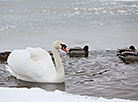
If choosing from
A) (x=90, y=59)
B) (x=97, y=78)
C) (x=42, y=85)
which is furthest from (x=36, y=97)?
(x=90, y=59)

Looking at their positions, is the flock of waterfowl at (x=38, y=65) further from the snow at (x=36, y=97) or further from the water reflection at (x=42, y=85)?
the snow at (x=36, y=97)

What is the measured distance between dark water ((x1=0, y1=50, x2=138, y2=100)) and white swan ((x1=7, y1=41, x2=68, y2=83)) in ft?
0.52

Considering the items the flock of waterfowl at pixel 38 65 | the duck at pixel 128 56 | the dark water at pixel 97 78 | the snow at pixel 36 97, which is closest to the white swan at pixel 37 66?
the flock of waterfowl at pixel 38 65

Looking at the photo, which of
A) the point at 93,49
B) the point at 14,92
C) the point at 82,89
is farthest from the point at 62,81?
the point at 93,49

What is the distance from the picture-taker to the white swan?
6.85 metres

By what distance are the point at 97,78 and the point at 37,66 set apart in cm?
141

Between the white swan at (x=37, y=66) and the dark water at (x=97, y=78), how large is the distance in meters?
0.16

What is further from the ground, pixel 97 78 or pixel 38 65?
pixel 38 65

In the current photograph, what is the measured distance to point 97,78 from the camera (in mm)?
6902

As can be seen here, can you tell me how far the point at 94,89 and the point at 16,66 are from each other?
2206 mm

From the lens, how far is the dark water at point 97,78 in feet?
19.4

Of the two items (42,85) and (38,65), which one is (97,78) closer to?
(42,85)

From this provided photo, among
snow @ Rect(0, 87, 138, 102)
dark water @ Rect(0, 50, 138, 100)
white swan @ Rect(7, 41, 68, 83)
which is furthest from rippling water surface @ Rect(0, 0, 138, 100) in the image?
snow @ Rect(0, 87, 138, 102)

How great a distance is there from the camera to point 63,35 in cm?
1375
